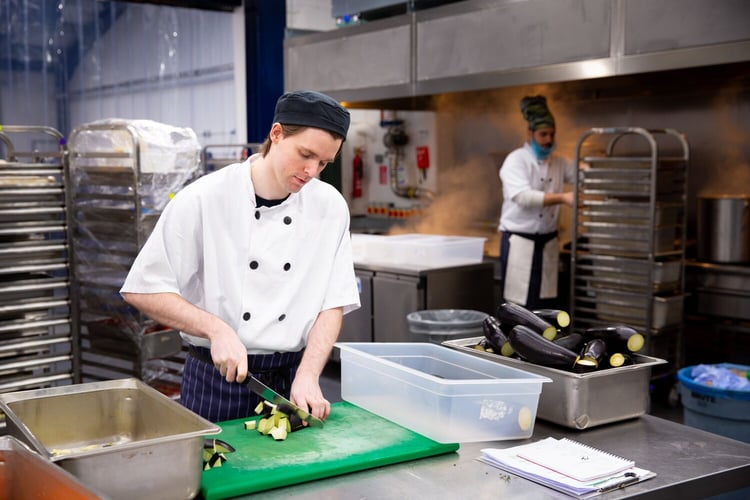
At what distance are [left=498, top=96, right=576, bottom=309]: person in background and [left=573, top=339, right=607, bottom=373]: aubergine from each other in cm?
314

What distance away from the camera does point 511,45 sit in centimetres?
536

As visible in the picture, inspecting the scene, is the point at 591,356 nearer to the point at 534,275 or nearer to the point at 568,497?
the point at 568,497

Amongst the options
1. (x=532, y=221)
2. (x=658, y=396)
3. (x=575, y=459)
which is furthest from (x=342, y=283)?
(x=658, y=396)

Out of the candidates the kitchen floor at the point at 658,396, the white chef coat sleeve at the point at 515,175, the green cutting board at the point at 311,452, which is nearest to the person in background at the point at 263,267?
the green cutting board at the point at 311,452

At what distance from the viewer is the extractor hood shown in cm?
436

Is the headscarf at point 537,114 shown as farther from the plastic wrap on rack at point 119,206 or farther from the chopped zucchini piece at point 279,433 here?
the chopped zucchini piece at point 279,433

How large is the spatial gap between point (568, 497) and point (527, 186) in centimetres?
Answer: 383

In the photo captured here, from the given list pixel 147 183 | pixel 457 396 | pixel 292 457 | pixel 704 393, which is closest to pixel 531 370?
pixel 457 396

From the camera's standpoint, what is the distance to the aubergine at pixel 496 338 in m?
2.35

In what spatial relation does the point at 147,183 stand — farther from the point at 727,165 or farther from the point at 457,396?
the point at 727,165

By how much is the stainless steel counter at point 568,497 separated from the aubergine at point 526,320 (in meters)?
0.28

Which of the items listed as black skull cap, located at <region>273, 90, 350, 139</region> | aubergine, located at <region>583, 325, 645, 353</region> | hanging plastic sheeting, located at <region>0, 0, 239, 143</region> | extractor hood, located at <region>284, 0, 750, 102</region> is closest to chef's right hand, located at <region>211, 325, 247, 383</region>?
black skull cap, located at <region>273, 90, 350, 139</region>

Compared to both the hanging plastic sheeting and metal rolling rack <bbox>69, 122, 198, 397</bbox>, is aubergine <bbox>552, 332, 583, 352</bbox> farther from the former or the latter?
the hanging plastic sheeting

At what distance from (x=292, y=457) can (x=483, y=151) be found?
16.9 feet
